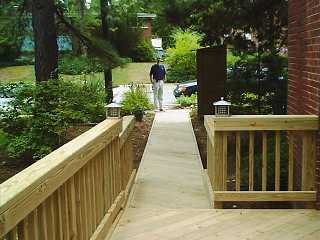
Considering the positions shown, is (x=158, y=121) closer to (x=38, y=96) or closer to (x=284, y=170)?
(x=38, y=96)

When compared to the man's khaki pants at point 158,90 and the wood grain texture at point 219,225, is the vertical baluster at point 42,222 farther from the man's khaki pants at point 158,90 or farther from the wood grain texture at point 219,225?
the man's khaki pants at point 158,90

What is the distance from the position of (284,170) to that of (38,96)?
166 inches

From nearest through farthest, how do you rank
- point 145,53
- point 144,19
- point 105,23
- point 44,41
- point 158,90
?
point 44,41 → point 105,23 → point 158,90 → point 144,19 → point 145,53

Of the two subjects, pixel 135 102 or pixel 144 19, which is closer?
pixel 135 102

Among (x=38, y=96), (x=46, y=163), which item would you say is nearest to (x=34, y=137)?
(x=38, y=96)

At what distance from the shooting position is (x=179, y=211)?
5.47m

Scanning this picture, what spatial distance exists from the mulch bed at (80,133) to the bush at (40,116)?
1.15 feet

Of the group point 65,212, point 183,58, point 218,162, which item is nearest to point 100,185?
point 65,212

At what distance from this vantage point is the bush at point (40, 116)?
28.9 feet

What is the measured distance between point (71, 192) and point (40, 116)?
219 inches

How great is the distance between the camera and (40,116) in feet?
29.1

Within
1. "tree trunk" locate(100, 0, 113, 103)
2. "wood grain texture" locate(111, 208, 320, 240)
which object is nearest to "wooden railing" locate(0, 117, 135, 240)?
"wood grain texture" locate(111, 208, 320, 240)

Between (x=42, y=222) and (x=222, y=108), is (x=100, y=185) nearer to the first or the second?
(x=222, y=108)

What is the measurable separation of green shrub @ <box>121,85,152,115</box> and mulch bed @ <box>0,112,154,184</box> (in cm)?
39
